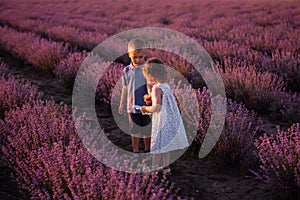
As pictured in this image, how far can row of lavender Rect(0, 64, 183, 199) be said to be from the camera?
2119 mm

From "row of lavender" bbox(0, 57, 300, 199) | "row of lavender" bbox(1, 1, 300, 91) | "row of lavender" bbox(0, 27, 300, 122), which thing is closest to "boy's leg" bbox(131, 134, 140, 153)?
"row of lavender" bbox(0, 57, 300, 199)

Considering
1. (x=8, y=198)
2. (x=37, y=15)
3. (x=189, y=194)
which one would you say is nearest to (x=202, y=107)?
(x=189, y=194)

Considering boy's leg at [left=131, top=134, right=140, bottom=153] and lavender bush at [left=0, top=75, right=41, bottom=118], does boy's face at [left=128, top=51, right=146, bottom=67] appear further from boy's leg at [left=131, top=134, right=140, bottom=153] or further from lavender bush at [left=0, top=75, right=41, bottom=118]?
lavender bush at [left=0, top=75, right=41, bottom=118]

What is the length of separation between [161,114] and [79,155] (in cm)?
79

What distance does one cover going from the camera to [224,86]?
4.82 m

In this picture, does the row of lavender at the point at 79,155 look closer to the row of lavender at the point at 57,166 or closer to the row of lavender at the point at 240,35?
the row of lavender at the point at 57,166

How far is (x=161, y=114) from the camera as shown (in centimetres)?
291

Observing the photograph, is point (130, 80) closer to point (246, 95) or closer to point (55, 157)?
point (55, 157)

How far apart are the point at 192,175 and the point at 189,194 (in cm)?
34

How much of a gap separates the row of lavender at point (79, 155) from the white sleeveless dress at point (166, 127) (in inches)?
14.6

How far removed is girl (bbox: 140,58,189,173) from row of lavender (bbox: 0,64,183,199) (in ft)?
0.88

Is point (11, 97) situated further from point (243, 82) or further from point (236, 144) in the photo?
point (243, 82)

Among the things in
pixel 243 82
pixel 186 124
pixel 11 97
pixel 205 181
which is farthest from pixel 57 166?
pixel 243 82

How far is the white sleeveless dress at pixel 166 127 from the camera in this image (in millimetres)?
2924
